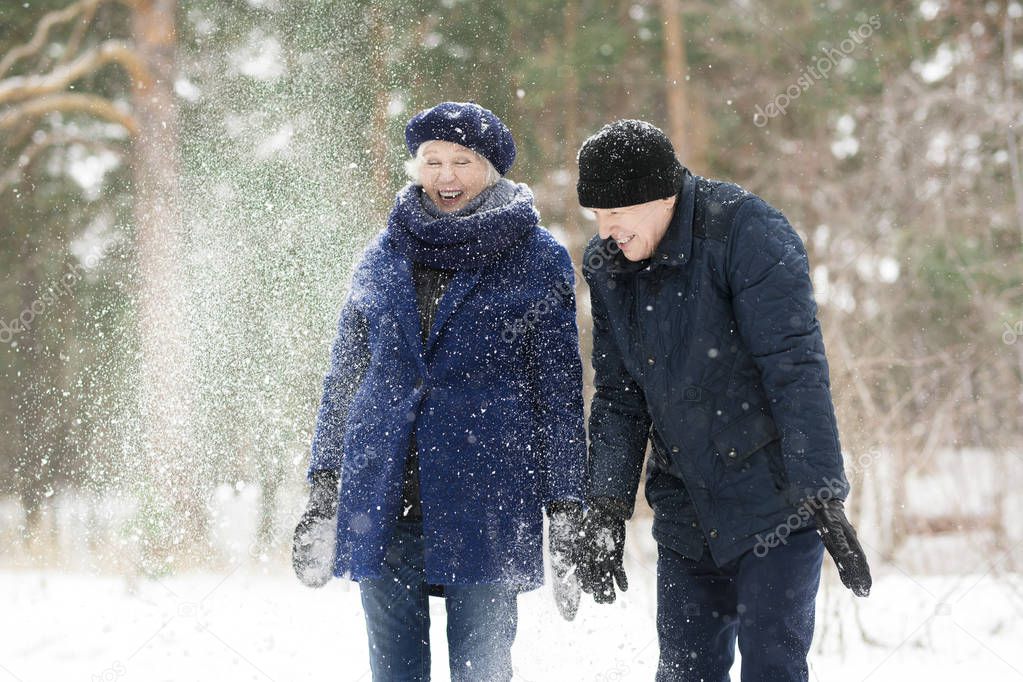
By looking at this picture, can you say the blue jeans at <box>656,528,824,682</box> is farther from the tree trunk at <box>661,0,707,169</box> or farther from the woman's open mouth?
the tree trunk at <box>661,0,707,169</box>

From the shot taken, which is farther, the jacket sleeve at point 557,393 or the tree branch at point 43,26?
the tree branch at point 43,26

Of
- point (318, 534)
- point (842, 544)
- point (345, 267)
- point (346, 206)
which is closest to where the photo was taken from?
point (842, 544)

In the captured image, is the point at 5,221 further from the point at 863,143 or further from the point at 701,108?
the point at 863,143

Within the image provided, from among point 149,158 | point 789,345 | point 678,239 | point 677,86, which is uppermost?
point 677,86

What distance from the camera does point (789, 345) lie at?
6.20 feet

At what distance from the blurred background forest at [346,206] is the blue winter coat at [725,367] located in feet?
11.8

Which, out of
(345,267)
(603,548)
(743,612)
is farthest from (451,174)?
(345,267)

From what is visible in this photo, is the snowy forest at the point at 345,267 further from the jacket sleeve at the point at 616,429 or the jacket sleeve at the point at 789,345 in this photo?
the jacket sleeve at the point at 789,345

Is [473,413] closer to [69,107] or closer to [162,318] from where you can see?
[162,318]

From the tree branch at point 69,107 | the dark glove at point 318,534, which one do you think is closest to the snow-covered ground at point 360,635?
the dark glove at point 318,534

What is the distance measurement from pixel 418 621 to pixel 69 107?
7.24 meters

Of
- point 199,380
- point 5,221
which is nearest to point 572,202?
point 199,380

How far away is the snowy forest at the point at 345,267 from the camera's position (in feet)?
16.9

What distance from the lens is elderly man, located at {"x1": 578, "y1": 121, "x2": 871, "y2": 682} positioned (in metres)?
1.90
